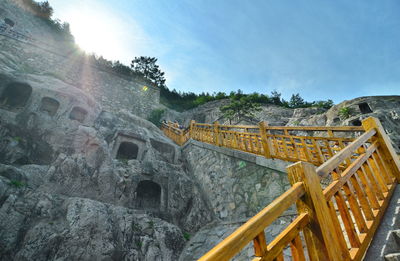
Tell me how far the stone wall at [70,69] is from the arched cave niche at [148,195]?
1110cm

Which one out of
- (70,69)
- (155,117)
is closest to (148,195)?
(155,117)

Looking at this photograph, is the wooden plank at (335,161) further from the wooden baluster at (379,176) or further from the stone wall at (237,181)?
the stone wall at (237,181)

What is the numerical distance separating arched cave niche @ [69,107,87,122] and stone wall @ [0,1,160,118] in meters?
3.97

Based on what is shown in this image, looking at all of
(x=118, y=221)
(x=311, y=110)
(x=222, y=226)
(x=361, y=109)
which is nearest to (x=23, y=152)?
(x=118, y=221)

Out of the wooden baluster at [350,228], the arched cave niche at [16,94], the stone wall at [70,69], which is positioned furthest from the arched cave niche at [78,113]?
the wooden baluster at [350,228]

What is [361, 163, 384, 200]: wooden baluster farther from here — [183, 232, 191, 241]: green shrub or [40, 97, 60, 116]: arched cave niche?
[40, 97, 60, 116]: arched cave niche

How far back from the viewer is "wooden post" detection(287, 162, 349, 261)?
1564mm

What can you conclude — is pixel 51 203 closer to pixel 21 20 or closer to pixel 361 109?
pixel 361 109

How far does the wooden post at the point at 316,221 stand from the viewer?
156 centimetres

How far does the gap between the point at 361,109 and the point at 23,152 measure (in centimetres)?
2173

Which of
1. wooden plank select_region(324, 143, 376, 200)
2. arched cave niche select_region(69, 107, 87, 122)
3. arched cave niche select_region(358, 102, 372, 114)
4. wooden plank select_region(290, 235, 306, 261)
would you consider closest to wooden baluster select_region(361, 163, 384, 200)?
wooden plank select_region(324, 143, 376, 200)

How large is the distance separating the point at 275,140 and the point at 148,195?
6.34 m

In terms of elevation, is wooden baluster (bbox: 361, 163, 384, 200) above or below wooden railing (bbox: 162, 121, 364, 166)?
below

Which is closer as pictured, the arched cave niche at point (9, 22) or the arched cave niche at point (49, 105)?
the arched cave niche at point (49, 105)
